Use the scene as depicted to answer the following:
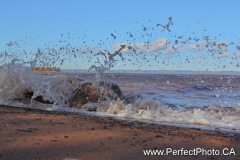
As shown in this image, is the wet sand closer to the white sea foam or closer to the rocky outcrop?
the white sea foam

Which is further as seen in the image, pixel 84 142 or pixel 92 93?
pixel 92 93

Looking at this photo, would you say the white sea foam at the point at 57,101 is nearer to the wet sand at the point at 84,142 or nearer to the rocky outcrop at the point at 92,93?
the rocky outcrop at the point at 92,93

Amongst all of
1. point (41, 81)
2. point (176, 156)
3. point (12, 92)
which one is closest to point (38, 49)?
point (41, 81)

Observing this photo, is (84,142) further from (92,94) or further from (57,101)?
(92,94)

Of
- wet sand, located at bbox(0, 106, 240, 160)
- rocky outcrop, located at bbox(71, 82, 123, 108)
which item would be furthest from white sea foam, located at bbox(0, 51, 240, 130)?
wet sand, located at bbox(0, 106, 240, 160)

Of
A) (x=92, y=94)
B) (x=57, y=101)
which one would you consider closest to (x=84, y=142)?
(x=57, y=101)

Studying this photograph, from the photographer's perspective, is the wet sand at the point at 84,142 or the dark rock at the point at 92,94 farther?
the dark rock at the point at 92,94

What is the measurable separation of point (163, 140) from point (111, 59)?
15.2ft

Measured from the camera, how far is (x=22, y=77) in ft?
22.0

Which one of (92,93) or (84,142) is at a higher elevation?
(92,93)

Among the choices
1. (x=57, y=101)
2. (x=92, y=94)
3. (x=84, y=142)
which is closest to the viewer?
(x=84, y=142)

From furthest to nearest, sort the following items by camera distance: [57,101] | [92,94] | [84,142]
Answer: [92,94]
[57,101]
[84,142]

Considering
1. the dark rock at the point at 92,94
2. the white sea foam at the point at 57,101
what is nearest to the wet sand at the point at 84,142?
the white sea foam at the point at 57,101

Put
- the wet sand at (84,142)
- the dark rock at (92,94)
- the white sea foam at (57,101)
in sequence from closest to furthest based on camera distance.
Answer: the wet sand at (84,142) → the white sea foam at (57,101) → the dark rock at (92,94)
